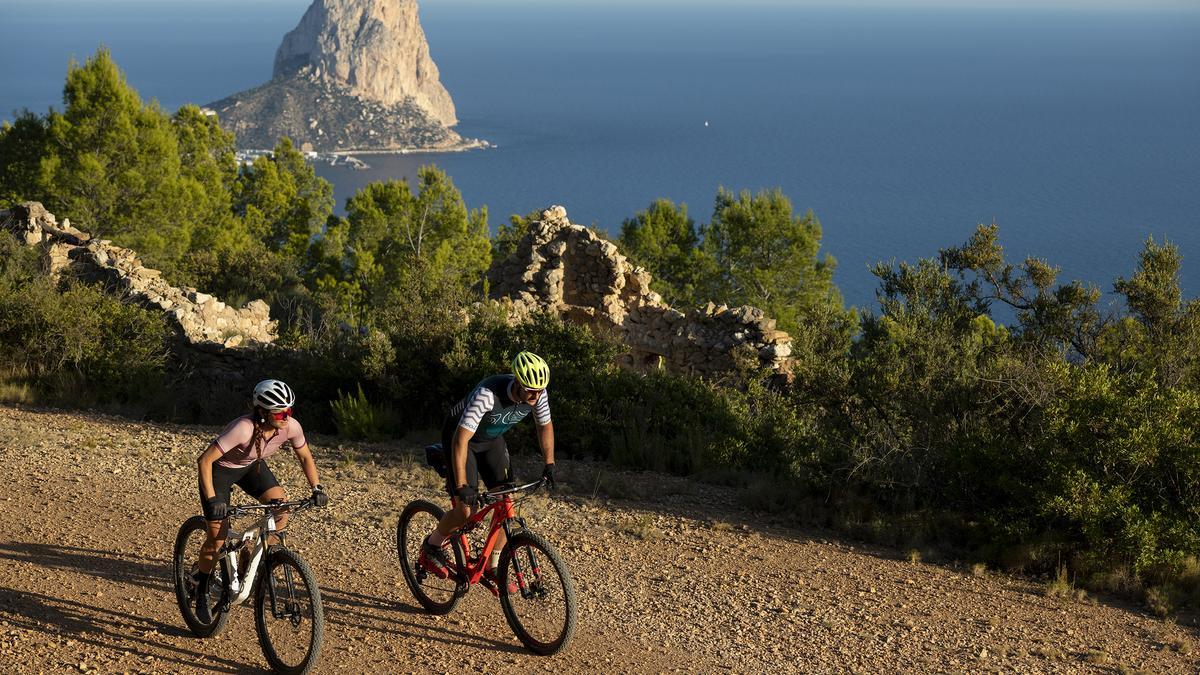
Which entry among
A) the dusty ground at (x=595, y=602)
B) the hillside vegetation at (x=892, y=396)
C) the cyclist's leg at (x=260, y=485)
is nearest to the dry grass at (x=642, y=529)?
the dusty ground at (x=595, y=602)

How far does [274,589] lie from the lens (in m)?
6.22

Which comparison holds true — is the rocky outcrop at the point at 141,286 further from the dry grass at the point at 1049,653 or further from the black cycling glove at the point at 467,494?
the dry grass at the point at 1049,653

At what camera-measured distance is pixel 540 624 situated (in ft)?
21.9

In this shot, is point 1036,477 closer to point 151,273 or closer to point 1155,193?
point 151,273

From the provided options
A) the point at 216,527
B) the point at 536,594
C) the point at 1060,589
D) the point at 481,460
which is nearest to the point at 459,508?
the point at 481,460

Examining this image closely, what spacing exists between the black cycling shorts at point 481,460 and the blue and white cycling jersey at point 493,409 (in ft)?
0.20

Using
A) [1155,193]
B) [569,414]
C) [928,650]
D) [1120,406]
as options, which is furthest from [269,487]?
[1155,193]

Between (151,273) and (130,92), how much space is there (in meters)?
12.3

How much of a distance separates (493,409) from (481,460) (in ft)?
1.63

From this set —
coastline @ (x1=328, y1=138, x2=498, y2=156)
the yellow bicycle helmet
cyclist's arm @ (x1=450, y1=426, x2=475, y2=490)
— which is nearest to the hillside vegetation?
the yellow bicycle helmet

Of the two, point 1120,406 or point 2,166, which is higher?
point 2,166

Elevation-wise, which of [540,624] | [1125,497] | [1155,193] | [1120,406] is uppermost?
[1155,193]

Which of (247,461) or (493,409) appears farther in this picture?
(493,409)

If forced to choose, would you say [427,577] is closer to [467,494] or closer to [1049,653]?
[467,494]
